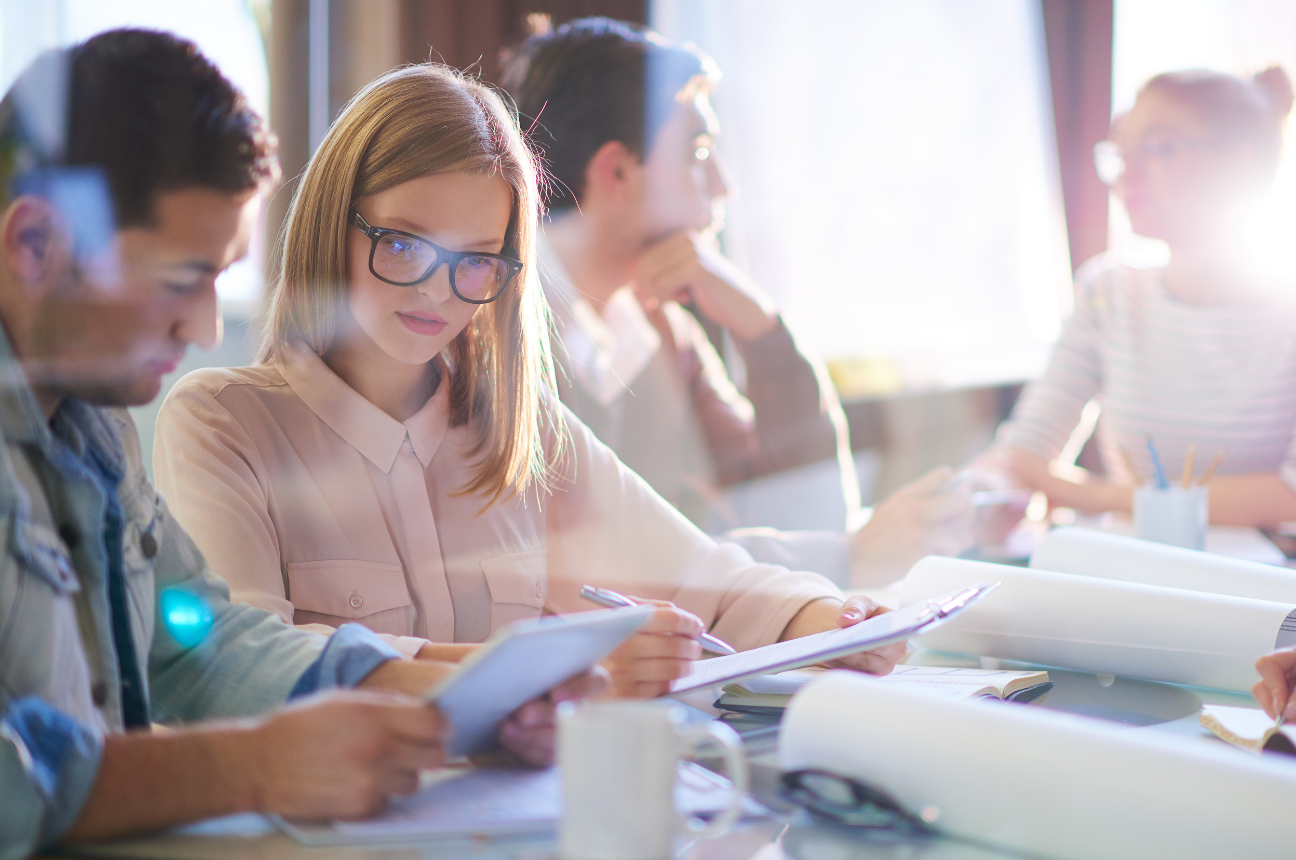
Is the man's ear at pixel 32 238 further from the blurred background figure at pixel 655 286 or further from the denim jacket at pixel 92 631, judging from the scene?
the blurred background figure at pixel 655 286

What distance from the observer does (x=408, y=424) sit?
3.99ft

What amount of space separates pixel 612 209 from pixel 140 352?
4.35 ft


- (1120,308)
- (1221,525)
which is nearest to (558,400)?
(1221,525)

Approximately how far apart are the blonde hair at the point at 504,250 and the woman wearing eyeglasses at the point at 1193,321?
3.80ft

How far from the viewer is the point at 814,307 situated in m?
3.76

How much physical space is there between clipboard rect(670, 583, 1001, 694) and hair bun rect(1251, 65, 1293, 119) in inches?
66.9

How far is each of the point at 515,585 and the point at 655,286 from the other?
0.90m

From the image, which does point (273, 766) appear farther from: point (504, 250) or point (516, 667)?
point (504, 250)

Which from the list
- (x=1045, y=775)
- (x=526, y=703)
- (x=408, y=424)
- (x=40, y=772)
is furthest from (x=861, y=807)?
(x=408, y=424)

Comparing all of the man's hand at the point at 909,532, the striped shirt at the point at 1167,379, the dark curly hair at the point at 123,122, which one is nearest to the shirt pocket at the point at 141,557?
the dark curly hair at the point at 123,122

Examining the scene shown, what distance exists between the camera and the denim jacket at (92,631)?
1.94ft

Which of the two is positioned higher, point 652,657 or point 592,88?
point 592,88

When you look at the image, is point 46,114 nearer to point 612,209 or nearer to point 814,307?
point 612,209

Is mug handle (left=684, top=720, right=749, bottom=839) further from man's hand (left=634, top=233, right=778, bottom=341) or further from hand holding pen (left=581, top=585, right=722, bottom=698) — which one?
man's hand (left=634, top=233, right=778, bottom=341)
